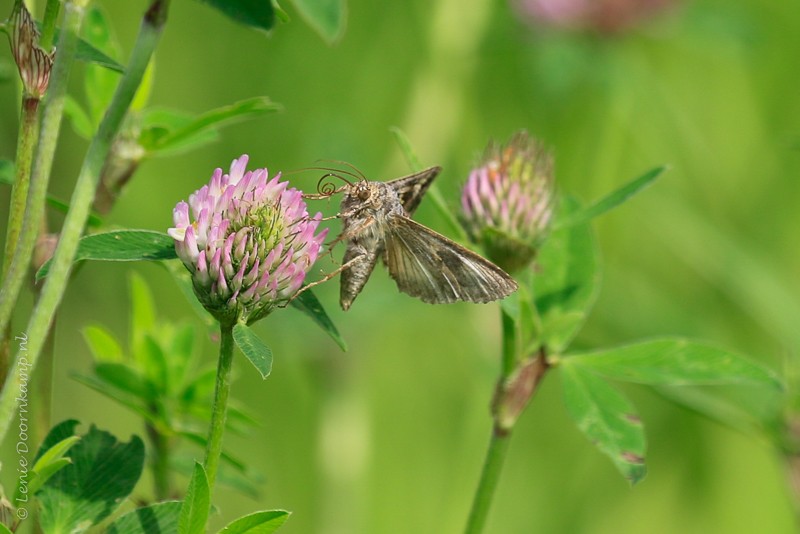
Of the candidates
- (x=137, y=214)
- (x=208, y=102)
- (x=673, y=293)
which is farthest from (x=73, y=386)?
(x=673, y=293)

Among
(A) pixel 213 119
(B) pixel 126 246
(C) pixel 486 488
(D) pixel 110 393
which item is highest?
(A) pixel 213 119

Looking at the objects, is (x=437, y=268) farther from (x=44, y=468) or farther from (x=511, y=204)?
(x=44, y=468)

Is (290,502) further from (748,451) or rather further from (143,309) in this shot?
(143,309)

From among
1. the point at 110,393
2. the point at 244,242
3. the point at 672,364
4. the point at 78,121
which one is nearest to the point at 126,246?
the point at 244,242

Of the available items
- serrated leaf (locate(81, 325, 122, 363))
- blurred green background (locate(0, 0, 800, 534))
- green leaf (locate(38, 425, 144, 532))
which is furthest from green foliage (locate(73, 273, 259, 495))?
blurred green background (locate(0, 0, 800, 534))

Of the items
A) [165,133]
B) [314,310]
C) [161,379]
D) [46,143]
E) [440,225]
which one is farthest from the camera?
[440,225]

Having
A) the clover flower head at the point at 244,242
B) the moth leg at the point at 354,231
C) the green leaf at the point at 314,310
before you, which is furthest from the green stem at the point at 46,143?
the moth leg at the point at 354,231

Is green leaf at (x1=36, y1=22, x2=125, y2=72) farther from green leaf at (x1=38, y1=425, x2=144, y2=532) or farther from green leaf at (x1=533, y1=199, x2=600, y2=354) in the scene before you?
green leaf at (x1=533, y1=199, x2=600, y2=354)

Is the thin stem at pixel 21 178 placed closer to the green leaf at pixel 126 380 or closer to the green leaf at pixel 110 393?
the green leaf at pixel 110 393
